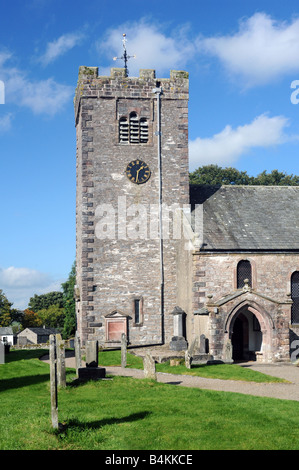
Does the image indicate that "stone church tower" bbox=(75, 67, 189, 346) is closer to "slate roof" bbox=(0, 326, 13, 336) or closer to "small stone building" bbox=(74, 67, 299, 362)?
"small stone building" bbox=(74, 67, 299, 362)

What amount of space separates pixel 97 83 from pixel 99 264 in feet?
38.2

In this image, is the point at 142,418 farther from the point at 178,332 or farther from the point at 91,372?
the point at 178,332

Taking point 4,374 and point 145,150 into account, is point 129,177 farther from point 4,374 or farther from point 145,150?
point 4,374

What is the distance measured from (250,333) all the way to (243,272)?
3.76m

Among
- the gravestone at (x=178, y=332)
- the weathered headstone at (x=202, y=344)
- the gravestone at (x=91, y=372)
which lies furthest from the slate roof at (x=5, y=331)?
the gravestone at (x=91, y=372)

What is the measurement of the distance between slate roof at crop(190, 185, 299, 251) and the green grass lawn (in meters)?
15.4

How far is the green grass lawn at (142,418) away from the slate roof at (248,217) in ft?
50.4

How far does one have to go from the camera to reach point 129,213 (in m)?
35.4

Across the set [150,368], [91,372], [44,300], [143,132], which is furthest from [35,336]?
[150,368]

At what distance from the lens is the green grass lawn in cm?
1276

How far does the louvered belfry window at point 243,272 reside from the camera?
3416 cm

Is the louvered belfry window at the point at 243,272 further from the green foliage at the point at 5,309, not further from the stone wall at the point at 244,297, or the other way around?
the green foliage at the point at 5,309

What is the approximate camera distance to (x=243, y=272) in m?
34.3

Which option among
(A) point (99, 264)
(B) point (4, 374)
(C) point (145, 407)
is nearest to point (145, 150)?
(A) point (99, 264)
